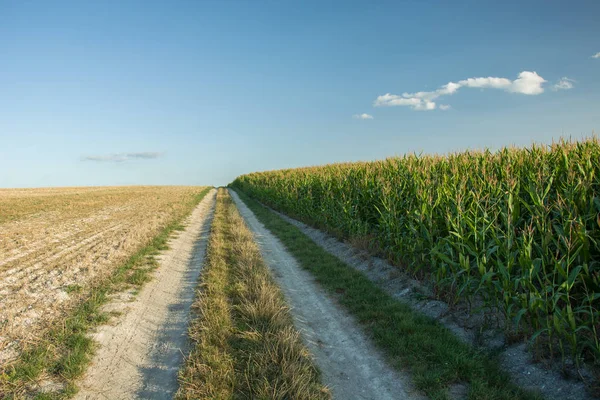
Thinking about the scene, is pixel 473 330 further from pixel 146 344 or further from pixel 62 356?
pixel 62 356

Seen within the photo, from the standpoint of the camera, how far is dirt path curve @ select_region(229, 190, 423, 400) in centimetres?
475

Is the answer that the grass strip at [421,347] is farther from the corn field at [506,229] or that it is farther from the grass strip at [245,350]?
the grass strip at [245,350]

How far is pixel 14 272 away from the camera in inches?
389

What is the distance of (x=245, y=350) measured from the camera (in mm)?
5434

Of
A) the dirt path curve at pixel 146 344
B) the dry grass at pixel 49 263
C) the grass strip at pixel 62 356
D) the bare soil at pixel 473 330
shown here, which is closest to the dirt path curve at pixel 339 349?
the bare soil at pixel 473 330

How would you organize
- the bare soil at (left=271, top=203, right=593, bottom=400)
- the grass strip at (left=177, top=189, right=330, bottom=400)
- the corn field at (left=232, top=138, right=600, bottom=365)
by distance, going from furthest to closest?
the corn field at (left=232, top=138, right=600, bottom=365) < the bare soil at (left=271, top=203, right=593, bottom=400) < the grass strip at (left=177, top=189, right=330, bottom=400)

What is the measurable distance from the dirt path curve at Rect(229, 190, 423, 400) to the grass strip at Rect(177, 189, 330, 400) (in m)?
0.32

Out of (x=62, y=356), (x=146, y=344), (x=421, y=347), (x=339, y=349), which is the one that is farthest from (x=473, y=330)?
(x=62, y=356)

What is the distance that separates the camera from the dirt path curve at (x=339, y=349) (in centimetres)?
475

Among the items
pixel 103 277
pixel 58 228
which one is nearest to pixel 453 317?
pixel 103 277

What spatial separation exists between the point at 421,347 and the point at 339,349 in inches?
51.7

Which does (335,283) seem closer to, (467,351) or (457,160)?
(467,351)

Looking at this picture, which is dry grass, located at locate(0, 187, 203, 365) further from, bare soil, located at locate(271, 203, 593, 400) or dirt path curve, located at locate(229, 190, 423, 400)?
bare soil, located at locate(271, 203, 593, 400)

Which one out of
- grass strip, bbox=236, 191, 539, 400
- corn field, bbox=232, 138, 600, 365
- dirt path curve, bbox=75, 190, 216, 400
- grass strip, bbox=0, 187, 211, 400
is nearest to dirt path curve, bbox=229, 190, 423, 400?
→ grass strip, bbox=236, 191, 539, 400
